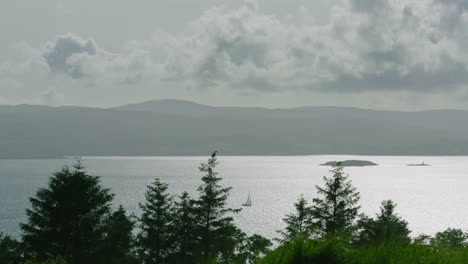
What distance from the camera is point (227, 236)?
5269 centimetres

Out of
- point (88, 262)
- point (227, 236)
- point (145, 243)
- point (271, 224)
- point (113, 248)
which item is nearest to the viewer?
point (88, 262)

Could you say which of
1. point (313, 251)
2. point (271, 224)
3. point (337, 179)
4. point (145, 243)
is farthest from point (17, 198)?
point (313, 251)

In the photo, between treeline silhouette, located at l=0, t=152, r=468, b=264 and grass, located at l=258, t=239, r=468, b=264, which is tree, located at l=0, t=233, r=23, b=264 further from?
grass, located at l=258, t=239, r=468, b=264

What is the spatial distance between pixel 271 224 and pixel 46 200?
11248 centimetres

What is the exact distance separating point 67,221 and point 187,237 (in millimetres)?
19742

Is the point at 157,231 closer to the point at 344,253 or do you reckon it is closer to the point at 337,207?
the point at 337,207

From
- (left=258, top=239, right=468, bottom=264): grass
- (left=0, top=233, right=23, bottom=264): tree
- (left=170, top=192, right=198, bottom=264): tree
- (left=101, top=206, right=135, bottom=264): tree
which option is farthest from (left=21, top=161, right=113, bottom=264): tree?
(left=258, top=239, right=468, bottom=264): grass

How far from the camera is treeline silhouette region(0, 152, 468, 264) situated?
22.5 feet

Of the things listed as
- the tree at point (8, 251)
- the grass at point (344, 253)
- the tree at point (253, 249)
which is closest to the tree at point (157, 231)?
the tree at point (253, 249)

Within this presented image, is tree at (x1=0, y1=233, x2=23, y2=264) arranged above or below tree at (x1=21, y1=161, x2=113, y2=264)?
below

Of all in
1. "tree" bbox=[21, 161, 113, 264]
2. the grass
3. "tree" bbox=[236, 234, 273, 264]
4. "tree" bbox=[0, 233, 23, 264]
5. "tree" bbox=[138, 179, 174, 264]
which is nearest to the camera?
the grass

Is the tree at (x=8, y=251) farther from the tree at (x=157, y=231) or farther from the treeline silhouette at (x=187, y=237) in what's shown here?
the tree at (x=157, y=231)

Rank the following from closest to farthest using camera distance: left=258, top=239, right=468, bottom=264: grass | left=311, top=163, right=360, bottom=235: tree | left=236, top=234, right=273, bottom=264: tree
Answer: left=258, top=239, right=468, bottom=264: grass, left=236, top=234, right=273, bottom=264: tree, left=311, top=163, right=360, bottom=235: tree

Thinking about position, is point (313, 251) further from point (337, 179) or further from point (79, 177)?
point (337, 179)
